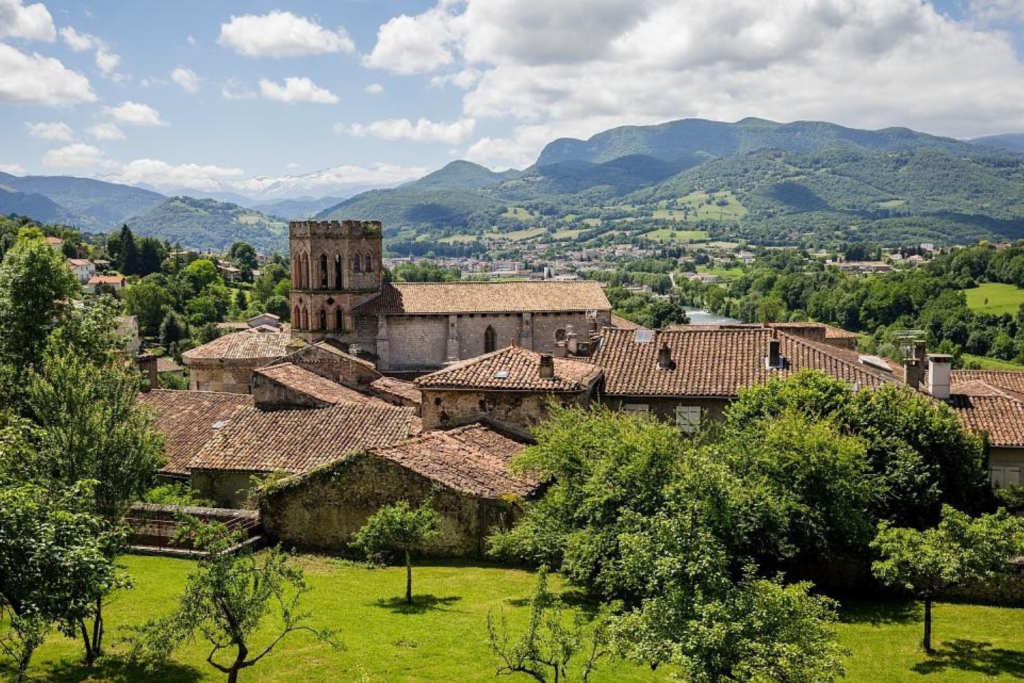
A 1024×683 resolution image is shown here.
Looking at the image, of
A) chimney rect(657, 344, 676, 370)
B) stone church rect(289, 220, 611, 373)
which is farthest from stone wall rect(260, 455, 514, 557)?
stone church rect(289, 220, 611, 373)

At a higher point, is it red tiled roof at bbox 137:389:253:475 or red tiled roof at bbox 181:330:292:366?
red tiled roof at bbox 181:330:292:366

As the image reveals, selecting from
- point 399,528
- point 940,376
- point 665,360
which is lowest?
point 399,528

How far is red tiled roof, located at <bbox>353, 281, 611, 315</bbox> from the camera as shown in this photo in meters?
59.1

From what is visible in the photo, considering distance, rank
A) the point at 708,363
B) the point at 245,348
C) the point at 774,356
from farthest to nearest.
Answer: the point at 245,348, the point at 708,363, the point at 774,356

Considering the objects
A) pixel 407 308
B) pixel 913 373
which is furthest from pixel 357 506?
pixel 407 308

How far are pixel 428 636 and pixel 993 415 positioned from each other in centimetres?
2543

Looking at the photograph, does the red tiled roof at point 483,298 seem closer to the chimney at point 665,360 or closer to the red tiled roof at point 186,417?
the red tiled roof at point 186,417

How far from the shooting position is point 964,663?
1948 centimetres

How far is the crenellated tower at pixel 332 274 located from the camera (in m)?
60.8

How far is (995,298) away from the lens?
143 metres

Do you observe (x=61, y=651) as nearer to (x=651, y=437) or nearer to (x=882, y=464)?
(x=651, y=437)

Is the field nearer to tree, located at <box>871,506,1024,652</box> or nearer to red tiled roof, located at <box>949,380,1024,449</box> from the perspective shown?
tree, located at <box>871,506,1024,652</box>

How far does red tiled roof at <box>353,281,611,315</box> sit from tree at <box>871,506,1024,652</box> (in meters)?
39.6

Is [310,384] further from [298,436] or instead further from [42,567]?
[42,567]
